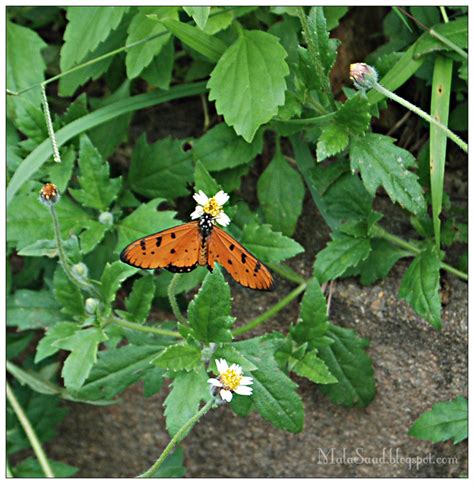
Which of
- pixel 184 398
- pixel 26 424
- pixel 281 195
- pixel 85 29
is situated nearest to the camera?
pixel 184 398

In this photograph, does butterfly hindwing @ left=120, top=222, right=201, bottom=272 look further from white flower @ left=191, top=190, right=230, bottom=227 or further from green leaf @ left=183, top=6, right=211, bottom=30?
green leaf @ left=183, top=6, right=211, bottom=30

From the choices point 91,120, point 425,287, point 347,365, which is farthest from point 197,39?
point 347,365

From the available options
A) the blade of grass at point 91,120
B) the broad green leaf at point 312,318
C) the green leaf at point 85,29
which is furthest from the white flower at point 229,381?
the green leaf at point 85,29

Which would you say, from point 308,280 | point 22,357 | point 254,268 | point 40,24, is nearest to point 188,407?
point 254,268

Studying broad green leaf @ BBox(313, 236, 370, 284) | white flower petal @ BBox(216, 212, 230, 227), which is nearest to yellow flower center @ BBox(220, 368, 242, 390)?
white flower petal @ BBox(216, 212, 230, 227)

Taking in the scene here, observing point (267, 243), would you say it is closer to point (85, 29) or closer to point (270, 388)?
point (270, 388)

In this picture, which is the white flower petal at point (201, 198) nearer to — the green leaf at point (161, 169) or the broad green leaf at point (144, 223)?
the broad green leaf at point (144, 223)
